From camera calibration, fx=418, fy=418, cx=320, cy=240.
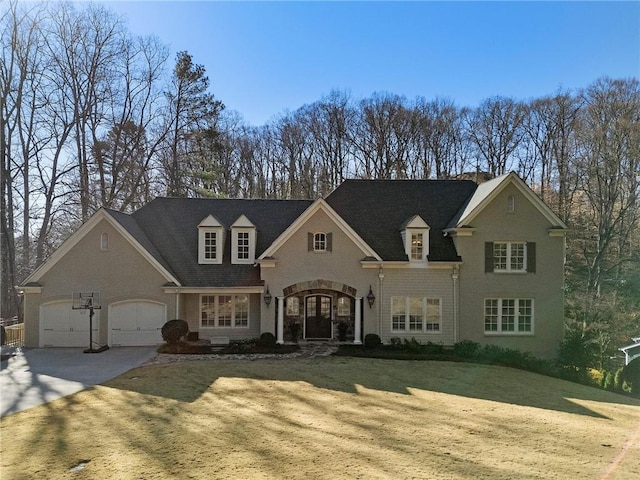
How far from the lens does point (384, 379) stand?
13.8m

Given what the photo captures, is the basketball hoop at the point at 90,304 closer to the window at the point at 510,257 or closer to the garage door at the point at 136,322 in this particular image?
the garage door at the point at 136,322

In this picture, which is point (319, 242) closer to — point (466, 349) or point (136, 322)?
point (466, 349)

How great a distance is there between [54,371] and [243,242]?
930 centimetres

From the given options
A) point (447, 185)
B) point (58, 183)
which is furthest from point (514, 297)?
point (58, 183)

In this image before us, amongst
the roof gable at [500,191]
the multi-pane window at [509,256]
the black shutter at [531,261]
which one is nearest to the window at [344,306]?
the roof gable at [500,191]

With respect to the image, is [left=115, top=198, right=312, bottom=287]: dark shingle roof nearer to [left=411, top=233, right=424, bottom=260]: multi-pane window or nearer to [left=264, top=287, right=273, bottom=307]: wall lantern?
[left=264, top=287, right=273, bottom=307]: wall lantern

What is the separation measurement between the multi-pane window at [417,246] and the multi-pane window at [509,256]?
11.2 feet

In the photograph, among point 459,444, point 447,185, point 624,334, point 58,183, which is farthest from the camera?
point 58,183

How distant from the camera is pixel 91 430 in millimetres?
8883

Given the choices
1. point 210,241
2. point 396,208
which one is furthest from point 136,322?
point 396,208

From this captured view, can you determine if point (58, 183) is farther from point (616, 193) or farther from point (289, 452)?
point (616, 193)

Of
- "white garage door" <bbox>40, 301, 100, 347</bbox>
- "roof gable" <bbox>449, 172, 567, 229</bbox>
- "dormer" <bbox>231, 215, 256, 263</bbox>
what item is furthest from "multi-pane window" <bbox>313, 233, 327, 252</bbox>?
"white garage door" <bbox>40, 301, 100, 347</bbox>

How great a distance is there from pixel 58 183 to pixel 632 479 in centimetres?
3132

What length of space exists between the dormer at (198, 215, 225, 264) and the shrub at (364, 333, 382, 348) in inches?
310
